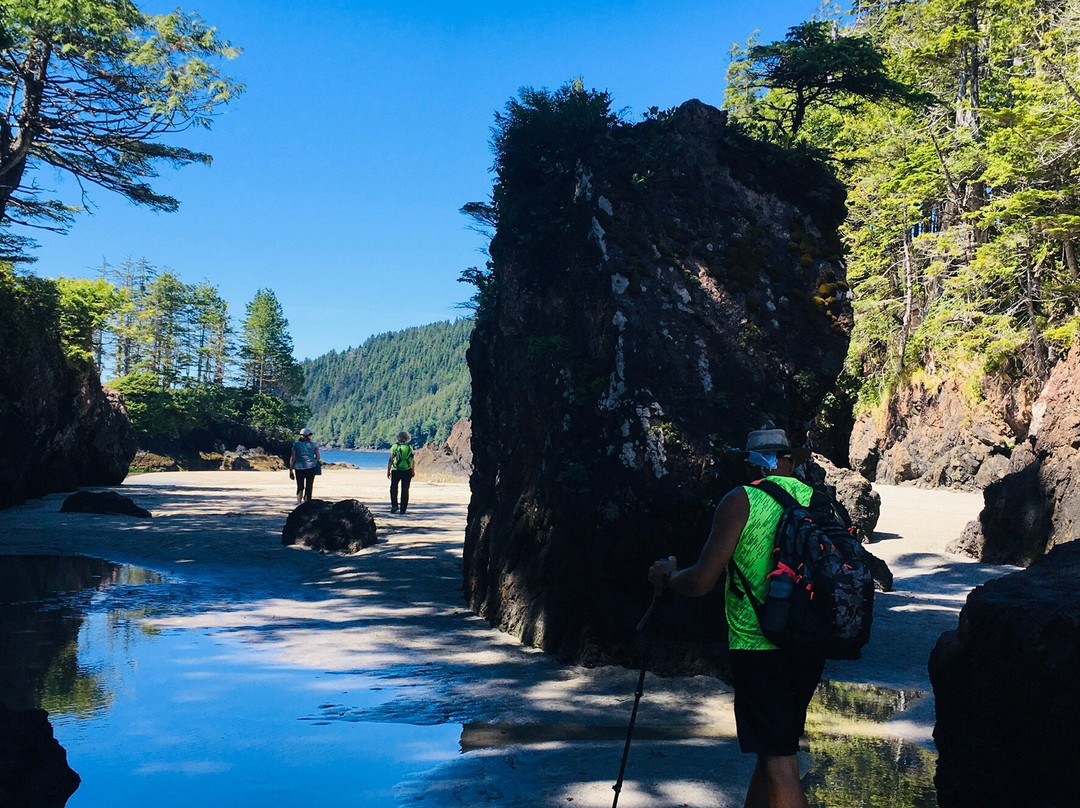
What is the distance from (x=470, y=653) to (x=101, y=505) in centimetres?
1149

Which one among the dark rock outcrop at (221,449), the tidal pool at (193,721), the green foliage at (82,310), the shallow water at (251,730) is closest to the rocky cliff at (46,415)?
the green foliage at (82,310)

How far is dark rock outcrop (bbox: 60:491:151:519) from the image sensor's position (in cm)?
1544

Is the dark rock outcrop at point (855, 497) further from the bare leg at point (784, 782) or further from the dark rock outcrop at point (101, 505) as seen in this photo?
the dark rock outcrop at point (101, 505)

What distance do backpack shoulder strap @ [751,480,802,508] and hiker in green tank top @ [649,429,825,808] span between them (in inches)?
0.9

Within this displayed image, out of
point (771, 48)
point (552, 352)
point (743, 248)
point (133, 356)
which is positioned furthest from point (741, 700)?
point (133, 356)

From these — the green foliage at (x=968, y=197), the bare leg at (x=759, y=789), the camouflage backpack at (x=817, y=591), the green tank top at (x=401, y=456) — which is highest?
the green foliage at (x=968, y=197)

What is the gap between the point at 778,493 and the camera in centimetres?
324

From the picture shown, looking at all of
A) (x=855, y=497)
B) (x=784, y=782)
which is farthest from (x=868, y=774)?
(x=855, y=497)

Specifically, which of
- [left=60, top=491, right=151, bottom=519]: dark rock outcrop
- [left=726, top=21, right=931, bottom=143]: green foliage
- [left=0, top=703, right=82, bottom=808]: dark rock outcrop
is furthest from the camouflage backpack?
[left=60, top=491, right=151, bottom=519]: dark rock outcrop

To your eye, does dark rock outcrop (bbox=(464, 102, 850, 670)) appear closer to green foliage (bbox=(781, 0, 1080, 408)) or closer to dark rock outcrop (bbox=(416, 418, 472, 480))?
green foliage (bbox=(781, 0, 1080, 408))

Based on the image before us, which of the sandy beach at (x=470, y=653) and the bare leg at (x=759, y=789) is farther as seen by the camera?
the sandy beach at (x=470, y=653)

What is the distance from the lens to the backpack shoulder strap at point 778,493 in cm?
321

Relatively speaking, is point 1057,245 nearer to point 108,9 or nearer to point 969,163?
point 969,163

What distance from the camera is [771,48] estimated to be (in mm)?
8875
